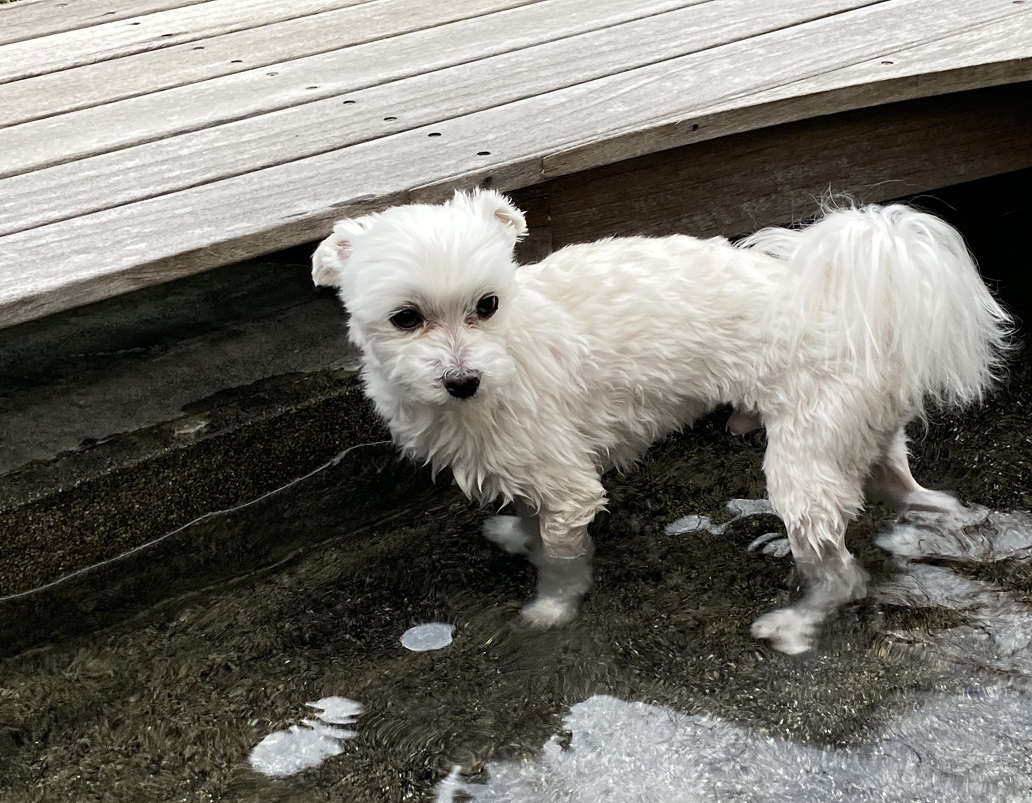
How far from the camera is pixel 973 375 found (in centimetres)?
291

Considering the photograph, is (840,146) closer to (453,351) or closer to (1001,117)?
(1001,117)

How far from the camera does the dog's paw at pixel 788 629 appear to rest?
3.10 m

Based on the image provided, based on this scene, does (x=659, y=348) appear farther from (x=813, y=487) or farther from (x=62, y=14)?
(x=62, y=14)

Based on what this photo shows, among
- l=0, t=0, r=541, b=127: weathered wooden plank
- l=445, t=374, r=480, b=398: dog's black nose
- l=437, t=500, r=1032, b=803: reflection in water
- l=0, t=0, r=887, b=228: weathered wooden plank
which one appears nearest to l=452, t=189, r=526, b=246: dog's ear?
l=445, t=374, r=480, b=398: dog's black nose

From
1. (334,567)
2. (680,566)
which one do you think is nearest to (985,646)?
(680,566)

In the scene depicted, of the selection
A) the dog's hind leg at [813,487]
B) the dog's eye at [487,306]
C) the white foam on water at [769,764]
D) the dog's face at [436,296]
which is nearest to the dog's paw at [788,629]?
the dog's hind leg at [813,487]

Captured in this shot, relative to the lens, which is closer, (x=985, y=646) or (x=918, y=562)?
(x=985, y=646)

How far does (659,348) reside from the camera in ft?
10.0

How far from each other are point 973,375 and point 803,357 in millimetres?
440

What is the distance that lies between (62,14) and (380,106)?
2.05 meters

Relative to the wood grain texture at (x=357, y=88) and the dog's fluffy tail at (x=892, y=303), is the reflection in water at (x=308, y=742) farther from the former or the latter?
the wood grain texture at (x=357, y=88)

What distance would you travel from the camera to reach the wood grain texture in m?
3.83

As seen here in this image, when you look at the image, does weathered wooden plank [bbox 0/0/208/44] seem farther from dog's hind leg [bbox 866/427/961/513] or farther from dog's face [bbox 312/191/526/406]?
dog's hind leg [bbox 866/427/961/513]

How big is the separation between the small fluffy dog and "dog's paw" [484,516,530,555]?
30cm
